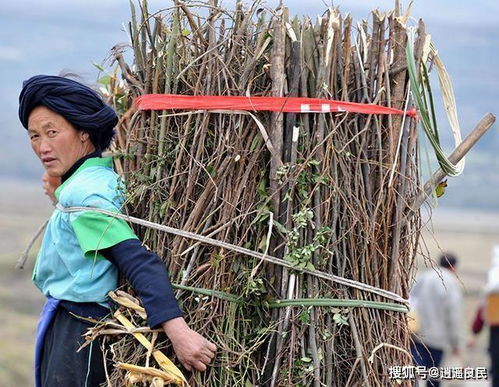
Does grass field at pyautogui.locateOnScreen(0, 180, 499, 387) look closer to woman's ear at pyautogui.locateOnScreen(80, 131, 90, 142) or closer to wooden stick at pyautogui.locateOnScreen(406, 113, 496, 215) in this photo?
wooden stick at pyautogui.locateOnScreen(406, 113, 496, 215)

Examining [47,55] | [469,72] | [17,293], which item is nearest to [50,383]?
[17,293]

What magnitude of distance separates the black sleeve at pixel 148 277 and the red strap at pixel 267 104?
1.57 feet

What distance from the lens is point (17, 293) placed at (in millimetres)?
21656

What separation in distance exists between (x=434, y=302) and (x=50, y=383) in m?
5.14

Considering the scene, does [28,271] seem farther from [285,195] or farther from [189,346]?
[285,195]

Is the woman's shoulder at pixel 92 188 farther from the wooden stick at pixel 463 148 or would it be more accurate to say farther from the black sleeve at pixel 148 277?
the wooden stick at pixel 463 148

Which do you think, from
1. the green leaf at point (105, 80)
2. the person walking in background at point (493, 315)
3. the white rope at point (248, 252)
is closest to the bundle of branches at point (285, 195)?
the white rope at point (248, 252)

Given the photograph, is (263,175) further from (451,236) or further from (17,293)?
(451,236)

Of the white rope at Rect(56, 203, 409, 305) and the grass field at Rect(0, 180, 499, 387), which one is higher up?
the white rope at Rect(56, 203, 409, 305)

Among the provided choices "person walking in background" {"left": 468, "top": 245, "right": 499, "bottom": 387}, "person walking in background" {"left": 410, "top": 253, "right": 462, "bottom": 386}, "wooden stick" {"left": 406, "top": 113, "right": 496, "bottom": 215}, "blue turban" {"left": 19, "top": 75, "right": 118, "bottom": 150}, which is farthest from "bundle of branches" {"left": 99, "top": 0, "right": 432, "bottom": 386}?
"person walking in background" {"left": 410, "top": 253, "right": 462, "bottom": 386}

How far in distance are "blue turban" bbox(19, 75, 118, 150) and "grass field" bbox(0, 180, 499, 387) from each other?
1.21 m

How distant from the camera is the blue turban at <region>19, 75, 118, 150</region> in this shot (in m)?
3.36

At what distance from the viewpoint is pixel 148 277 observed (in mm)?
3137

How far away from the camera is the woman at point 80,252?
3.12m
